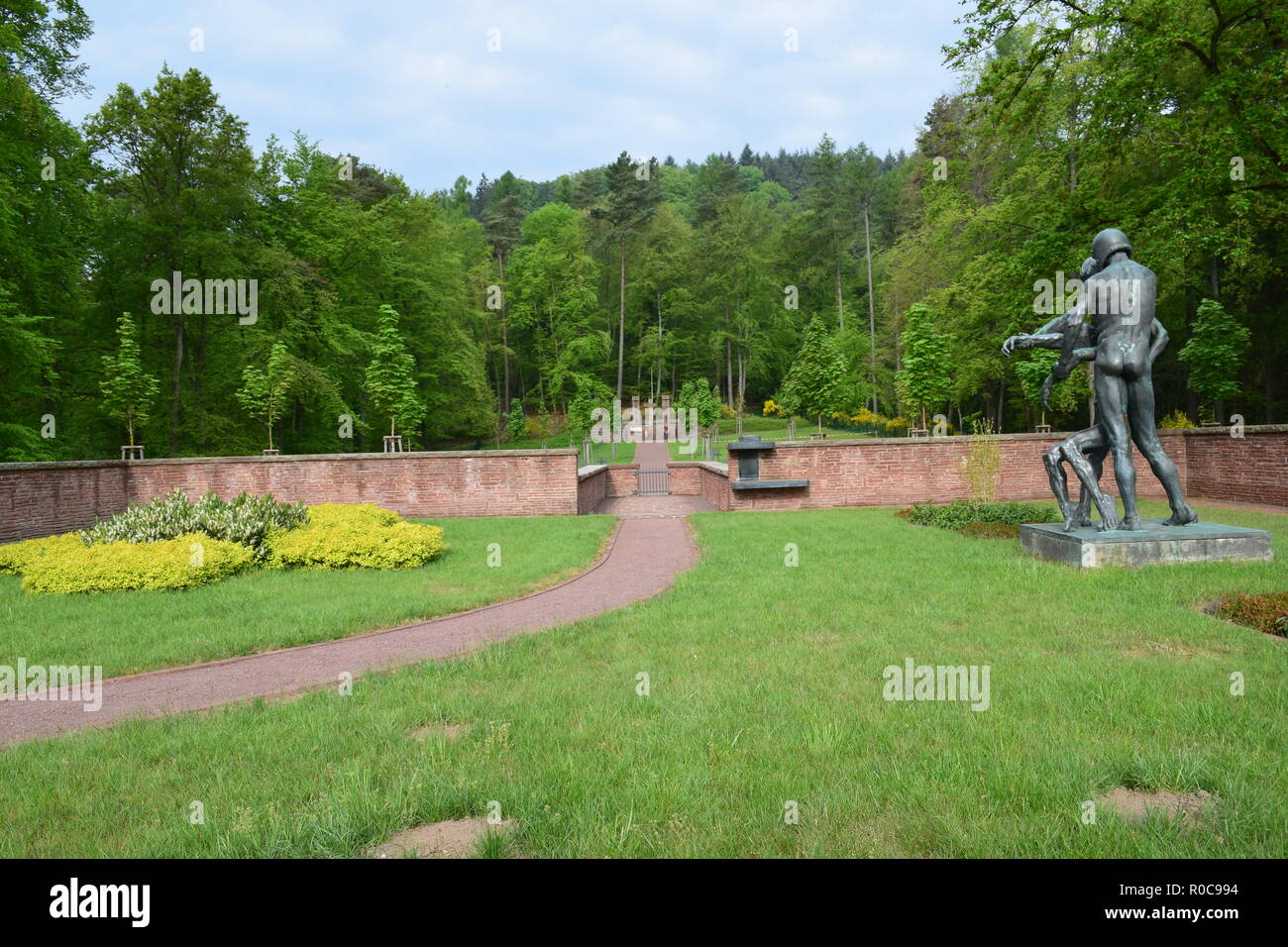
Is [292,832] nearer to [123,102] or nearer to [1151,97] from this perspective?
[1151,97]

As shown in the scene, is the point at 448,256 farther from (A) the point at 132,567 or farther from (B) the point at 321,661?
(B) the point at 321,661

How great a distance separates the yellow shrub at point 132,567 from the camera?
952cm

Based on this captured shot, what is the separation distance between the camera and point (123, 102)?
25.2 m

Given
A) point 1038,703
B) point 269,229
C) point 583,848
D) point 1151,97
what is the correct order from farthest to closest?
point 269,229 → point 1151,97 → point 1038,703 → point 583,848

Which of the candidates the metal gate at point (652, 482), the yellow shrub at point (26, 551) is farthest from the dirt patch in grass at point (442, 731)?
the metal gate at point (652, 482)

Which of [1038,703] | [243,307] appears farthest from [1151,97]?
[243,307]

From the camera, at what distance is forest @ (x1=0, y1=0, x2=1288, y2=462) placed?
1574cm

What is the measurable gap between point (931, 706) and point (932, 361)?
30304mm

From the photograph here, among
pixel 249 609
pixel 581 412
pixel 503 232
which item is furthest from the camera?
pixel 503 232

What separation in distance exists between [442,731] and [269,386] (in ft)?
87.8

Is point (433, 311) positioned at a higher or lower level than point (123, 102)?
lower

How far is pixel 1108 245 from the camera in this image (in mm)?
9586
